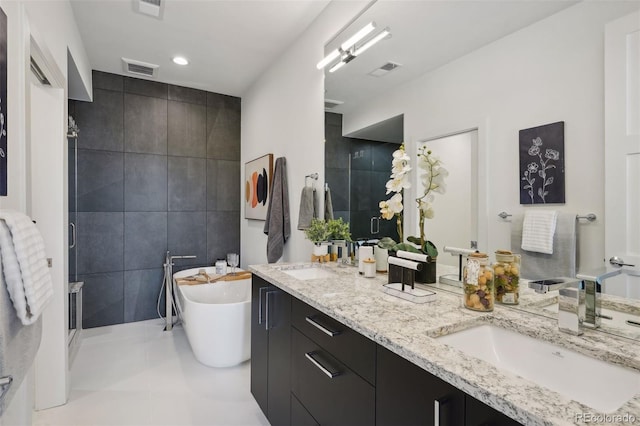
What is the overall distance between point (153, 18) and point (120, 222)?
6.94 feet

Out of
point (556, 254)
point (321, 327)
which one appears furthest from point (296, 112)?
point (556, 254)

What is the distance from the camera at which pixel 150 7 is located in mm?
2408

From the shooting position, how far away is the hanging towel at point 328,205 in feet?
8.05

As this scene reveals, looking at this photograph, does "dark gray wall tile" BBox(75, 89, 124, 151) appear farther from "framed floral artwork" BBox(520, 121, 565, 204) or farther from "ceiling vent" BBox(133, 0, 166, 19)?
"framed floral artwork" BBox(520, 121, 565, 204)

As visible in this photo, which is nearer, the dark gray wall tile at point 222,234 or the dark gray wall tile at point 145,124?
the dark gray wall tile at point 145,124

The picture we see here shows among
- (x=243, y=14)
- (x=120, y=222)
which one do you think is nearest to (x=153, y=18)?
(x=243, y=14)

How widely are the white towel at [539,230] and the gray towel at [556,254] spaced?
1cm

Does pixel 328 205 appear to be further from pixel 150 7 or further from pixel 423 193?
pixel 150 7

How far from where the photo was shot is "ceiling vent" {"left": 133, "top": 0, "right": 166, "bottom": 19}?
7.70ft

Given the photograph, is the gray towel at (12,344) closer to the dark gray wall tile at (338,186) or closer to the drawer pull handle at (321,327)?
the drawer pull handle at (321,327)

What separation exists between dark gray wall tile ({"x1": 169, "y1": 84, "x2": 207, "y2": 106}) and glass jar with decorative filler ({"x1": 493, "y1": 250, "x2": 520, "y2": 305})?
3.76 meters

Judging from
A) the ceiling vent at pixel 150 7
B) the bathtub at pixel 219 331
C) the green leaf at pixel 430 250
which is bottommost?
the bathtub at pixel 219 331

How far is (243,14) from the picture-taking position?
2473 mm

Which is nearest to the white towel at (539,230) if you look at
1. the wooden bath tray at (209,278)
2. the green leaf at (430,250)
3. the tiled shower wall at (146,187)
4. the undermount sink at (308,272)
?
the green leaf at (430,250)
